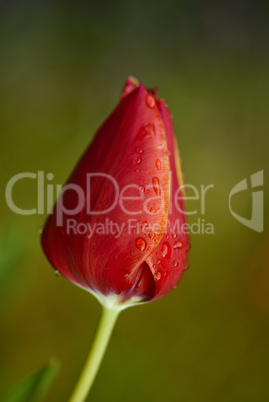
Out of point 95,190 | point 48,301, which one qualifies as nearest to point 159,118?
point 95,190

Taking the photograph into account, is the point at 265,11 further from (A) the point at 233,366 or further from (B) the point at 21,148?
(A) the point at 233,366

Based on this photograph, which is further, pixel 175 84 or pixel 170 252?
pixel 175 84

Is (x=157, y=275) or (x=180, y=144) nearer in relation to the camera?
(x=157, y=275)

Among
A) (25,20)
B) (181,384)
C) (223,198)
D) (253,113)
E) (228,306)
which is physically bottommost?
(181,384)

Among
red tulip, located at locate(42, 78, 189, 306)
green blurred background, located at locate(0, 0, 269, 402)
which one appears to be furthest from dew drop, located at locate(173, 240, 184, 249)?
green blurred background, located at locate(0, 0, 269, 402)

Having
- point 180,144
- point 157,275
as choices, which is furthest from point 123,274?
point 180,144

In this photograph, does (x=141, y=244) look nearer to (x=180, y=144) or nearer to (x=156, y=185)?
(x=156, y=185)

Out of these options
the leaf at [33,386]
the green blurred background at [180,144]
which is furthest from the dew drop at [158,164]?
the green blurred background at [180,144]
